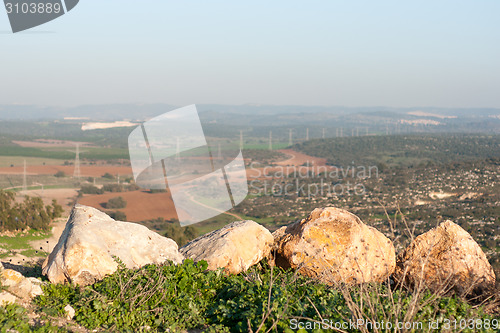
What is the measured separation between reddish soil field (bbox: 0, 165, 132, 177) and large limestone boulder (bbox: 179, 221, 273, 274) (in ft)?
199

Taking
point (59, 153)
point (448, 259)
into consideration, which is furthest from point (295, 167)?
point (448, 259)

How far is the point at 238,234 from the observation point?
7969mm

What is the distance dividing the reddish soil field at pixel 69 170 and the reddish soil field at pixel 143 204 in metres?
22.0

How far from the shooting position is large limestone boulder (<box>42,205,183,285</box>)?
6398mm

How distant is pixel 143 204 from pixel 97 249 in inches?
1421

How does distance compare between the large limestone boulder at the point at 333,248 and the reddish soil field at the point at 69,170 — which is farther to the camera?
the reddish soil field at the point at 69,170

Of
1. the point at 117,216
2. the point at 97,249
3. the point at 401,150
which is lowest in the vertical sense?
the point at 401,150

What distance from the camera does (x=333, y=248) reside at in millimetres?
7555

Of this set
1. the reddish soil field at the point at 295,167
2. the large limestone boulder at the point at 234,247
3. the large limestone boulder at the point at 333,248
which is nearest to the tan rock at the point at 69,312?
the large limestone boulder at the point at 234,247

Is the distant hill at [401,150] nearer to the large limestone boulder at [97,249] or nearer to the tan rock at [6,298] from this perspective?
the large limestone boulder at [97,249]

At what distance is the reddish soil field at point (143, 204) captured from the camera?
36969 millimetres

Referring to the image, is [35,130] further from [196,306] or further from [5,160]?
[196,306]

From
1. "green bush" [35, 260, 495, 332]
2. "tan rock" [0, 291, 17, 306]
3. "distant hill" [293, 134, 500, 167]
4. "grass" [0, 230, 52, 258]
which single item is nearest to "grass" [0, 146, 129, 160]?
"distant hill" [293, 134, 500, 167]

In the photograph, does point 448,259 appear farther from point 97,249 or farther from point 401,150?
point 401,150
